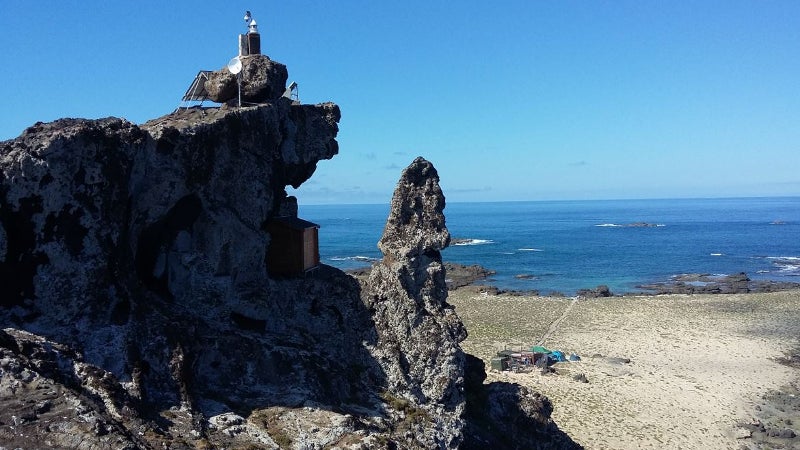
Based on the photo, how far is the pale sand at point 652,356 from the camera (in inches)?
1246

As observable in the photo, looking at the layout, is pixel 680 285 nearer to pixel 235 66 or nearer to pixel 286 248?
pixel 286 248

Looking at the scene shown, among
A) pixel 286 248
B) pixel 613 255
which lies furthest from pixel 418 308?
pixel 613 255

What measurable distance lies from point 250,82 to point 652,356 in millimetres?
38926

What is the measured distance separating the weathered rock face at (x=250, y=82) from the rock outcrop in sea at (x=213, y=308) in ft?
0.24

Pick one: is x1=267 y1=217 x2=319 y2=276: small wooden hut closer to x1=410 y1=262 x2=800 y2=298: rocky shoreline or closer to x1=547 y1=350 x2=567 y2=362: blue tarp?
x1=547 y1=350 x2=567 y2=362: blue tarp

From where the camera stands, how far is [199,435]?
438 inches

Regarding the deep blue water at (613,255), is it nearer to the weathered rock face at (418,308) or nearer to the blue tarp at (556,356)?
the blue tarp at (556,356)

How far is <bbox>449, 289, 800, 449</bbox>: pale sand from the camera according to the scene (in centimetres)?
3164

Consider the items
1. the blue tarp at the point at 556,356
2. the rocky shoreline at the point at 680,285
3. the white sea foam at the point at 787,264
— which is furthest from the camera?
the white sea foam at the point at 787,264

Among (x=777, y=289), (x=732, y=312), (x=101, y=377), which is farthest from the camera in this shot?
(x=777, y=289)

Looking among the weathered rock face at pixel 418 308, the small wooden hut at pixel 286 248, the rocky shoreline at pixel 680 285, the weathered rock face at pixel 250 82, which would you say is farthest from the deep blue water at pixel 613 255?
the weathered rock face at pixel 250 82

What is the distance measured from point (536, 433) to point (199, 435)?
43.3 feet

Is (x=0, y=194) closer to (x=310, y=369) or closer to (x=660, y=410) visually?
(x=310, y=369)

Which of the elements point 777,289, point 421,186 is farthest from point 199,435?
point 777,289
